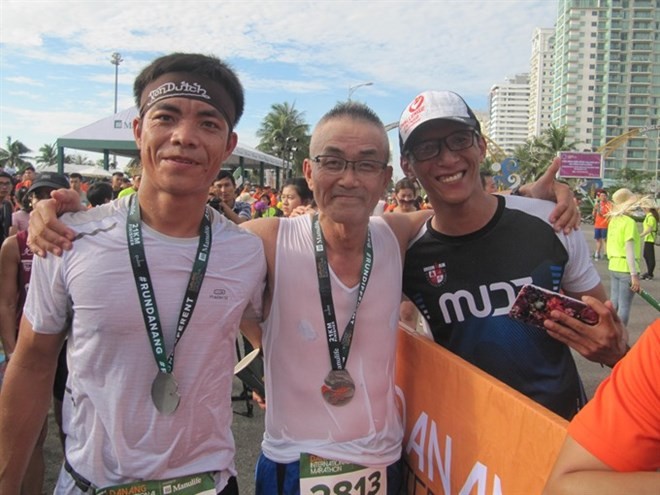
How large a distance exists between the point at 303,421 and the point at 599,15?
163m

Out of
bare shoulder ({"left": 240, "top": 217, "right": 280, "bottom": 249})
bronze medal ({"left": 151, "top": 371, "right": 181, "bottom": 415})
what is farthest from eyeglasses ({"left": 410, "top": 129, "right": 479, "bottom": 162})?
bronze medal ({"left": 151, "top": 371, "right": 181, "bottom": 415})

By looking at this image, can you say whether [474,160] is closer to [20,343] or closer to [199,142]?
[199,142]

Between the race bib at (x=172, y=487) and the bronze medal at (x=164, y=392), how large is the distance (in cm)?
24


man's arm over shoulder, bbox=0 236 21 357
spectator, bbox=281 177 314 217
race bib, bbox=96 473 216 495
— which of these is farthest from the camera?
spectator, bbox=281 177 314 217

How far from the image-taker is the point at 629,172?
82.4 metres

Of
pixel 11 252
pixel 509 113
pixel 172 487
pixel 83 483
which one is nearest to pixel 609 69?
pixel 509 113

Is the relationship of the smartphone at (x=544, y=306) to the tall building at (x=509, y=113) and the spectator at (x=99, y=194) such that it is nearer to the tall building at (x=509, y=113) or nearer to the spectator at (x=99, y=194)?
the spectator at (x=99, y=194)

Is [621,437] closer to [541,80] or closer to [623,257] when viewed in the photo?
[623,257]

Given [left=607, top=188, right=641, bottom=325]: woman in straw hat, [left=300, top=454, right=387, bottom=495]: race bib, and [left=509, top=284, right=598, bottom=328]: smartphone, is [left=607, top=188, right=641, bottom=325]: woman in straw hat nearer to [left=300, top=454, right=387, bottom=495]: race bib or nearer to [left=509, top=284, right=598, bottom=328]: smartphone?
[left=509, top=284, right=598, bottom=328]: smartphone

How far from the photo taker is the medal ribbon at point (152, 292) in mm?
1660

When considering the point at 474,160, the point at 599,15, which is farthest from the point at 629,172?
the point at 474,160

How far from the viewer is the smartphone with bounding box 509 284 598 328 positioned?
1748mm

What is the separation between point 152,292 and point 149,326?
110 mm

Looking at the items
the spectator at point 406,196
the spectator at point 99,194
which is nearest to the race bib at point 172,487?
the spectator at point 99,194
